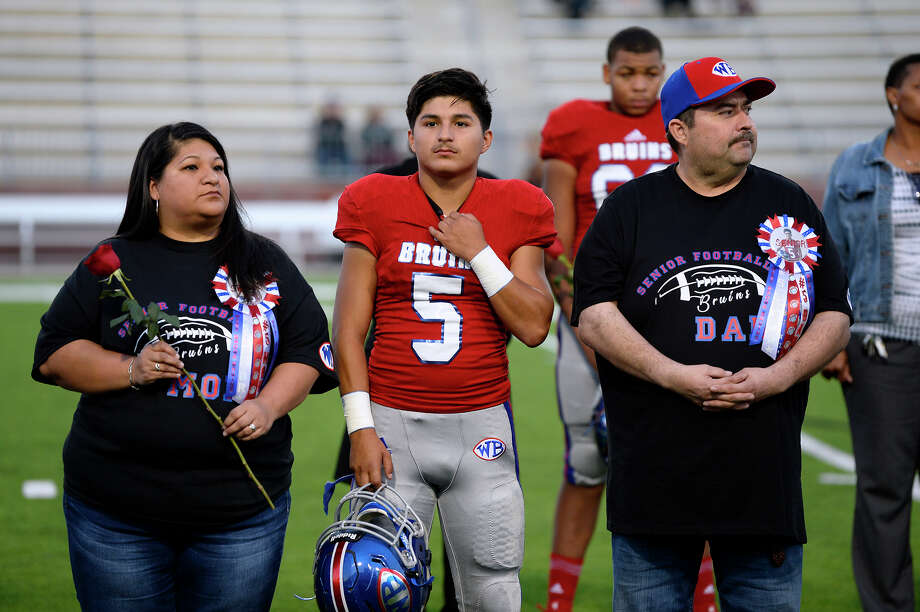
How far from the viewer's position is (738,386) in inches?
120

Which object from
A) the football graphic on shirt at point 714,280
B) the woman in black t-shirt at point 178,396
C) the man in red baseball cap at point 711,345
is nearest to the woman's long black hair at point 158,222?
the woman in black t-shirt at point 178,396

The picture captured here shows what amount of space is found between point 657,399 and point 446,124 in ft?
3.20

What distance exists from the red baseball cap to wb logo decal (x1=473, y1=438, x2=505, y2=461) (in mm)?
1031

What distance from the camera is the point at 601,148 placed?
15.1 feet

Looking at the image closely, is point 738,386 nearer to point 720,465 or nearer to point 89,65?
point 720,465

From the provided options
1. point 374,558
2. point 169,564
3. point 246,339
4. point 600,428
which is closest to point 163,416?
point 246,339

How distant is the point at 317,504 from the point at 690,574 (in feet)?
11.6

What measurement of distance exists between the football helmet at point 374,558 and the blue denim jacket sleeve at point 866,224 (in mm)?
2054

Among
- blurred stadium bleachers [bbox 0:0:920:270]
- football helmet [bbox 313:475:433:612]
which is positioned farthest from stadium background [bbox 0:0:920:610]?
football helmet [bbox 313:475:433:612]

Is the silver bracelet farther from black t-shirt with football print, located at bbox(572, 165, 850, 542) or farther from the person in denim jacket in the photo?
the person in denim jacket

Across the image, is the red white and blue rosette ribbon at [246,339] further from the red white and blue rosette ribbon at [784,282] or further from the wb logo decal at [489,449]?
the red white and blue rosette ribbon at [784,282]

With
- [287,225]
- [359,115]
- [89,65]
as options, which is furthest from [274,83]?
[287,225]

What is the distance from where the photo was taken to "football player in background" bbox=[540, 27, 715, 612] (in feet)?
15.1

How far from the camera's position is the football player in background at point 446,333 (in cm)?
333
